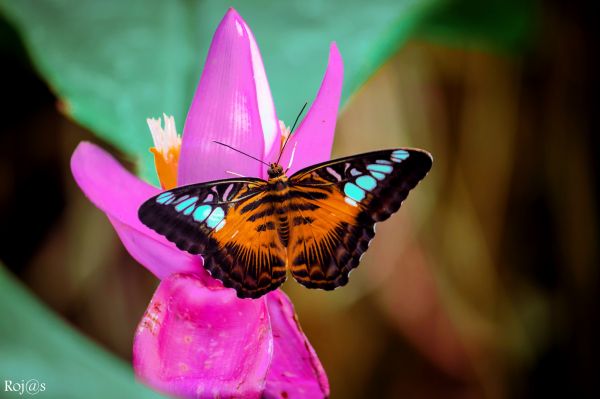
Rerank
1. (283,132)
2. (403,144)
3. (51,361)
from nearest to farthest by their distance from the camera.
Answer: (51,361), (283,132), (403,144)

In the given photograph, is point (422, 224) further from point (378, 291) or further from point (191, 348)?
point (191, 348)

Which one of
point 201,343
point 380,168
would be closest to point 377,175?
point 380,168

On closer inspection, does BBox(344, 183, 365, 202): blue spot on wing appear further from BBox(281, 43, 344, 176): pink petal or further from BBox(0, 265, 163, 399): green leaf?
BBox(0, 265, 163, 399): green leaf

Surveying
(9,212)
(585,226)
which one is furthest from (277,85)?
(585,226)

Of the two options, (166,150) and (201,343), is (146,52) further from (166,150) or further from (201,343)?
(201,343)

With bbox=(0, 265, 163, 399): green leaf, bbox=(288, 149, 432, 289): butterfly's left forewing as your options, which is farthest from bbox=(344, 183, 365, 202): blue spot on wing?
bbox=(0, 265, 163, 399): green leaf

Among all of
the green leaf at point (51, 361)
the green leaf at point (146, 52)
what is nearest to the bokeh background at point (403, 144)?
the green leaf at point (146, 52)
